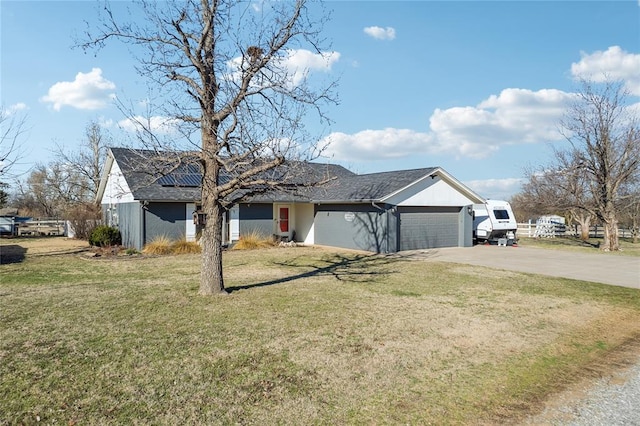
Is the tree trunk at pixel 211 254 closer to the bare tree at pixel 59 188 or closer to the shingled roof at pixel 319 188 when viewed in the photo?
the shingled roof at pixel 319 188

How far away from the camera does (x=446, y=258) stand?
54.6 feet

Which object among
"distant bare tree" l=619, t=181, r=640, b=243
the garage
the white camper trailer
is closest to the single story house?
the garage

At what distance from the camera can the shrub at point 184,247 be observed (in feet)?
56.8

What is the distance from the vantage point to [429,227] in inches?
799

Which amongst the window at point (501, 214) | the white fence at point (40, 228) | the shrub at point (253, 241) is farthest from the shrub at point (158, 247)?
the window at point (501, 214)

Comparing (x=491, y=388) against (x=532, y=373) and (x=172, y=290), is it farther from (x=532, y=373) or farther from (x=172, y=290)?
(x=172, y=290)

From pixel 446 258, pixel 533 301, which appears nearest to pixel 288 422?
pixel 533 301

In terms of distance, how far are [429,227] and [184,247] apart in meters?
11.5

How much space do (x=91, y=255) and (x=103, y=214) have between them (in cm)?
868

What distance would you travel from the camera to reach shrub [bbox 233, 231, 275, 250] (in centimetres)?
1925

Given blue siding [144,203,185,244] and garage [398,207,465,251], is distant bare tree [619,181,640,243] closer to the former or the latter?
garage [398,207,465,251]

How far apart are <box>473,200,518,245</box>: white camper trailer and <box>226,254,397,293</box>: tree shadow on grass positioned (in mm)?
8986

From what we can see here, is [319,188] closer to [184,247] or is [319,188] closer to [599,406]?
[184,247]

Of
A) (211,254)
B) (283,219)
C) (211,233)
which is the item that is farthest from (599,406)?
(283,219)
